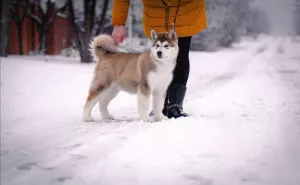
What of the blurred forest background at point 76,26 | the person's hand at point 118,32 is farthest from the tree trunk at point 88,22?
the person's hand at point 118,32

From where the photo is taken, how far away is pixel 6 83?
543 cm

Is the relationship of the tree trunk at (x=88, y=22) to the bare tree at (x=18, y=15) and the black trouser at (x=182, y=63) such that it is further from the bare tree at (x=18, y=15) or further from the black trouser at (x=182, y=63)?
the black trouser at (x=182, y=63)

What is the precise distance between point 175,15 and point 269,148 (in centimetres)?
180

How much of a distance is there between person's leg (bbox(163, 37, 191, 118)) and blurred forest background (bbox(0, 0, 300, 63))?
551cm

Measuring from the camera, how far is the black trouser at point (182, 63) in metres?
3.84

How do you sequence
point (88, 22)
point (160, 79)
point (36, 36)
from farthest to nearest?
1. point (36, 36)
2. point (88, 22)
3. point (160, 79)

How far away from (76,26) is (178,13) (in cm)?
931

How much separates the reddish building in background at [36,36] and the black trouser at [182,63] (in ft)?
41.4

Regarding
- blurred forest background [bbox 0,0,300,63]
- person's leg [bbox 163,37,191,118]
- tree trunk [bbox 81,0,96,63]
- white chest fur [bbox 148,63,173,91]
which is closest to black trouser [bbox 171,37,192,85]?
person's leg [bbox 163,37,191,118]

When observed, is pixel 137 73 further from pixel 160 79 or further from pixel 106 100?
pixel 106 100

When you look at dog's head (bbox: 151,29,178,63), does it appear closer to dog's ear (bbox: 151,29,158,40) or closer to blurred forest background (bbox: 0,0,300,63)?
dog's ear (bbox: 151,29,158,40)

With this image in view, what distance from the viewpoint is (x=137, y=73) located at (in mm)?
3668

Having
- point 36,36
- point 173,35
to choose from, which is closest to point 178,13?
point 173,35

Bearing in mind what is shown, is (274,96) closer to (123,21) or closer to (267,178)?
(123,21)
